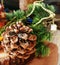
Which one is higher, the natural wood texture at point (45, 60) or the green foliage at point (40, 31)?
the green foliage at point (40, 31)

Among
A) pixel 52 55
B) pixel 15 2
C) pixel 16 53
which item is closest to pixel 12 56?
pixel 16 53

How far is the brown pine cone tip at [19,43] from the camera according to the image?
0.50 meters

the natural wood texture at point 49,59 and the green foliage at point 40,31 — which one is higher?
the green foliage at point 40,31

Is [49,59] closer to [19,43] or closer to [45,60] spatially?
[45,60]

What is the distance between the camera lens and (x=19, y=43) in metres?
0.50

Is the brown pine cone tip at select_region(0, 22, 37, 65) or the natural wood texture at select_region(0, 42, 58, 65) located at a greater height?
the brown pine cone tip at select_region(0, 22, 37, 65)

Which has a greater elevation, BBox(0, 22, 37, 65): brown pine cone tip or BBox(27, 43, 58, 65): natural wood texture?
BBox(0, 22, 37, 65): brown pine cone tip

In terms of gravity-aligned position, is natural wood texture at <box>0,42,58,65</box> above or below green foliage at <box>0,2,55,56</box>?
below

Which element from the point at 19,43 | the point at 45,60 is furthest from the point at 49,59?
the point at 19,43

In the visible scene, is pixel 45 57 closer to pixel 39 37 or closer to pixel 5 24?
pixel 39 37

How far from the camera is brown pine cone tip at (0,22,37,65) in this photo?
19.7 inches

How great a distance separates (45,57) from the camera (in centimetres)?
56

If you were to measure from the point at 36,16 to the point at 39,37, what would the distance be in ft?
0.34

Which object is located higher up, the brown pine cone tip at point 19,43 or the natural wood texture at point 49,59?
the brown pine cone tip at point 19,43
